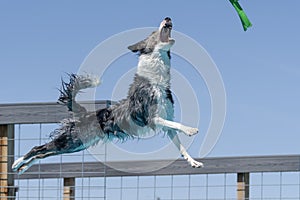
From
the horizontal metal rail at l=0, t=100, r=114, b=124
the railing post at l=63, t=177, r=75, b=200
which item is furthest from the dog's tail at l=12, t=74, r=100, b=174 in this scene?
the railing post at l=63, t=177, r=75, b=200

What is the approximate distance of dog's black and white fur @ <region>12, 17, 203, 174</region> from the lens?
3053 mm

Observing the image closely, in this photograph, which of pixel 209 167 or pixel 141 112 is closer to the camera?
pixel 141 112

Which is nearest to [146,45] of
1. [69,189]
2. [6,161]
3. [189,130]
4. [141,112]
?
[141,112]

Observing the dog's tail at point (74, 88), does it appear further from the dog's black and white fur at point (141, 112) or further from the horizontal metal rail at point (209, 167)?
the horizontal metal rail at point (209, 167)

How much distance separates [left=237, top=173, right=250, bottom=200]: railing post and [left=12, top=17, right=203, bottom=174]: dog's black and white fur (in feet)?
6.02

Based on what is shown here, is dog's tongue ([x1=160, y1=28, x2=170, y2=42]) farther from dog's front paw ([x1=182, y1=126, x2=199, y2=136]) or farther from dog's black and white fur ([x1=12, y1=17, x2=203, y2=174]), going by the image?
dog's front paw ([x1=182, y1=126, x2=199, y2=136])

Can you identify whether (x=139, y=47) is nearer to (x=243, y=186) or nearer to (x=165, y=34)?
(x=165, y=34)

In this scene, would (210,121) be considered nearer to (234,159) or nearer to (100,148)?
(100,148)

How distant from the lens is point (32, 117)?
4523 mm

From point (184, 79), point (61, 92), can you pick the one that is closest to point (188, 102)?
point (184, 79)

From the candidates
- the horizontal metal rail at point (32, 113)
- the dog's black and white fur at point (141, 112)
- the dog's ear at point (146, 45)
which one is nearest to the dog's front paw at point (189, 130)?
the dog's black and white fur at point (141, 112)

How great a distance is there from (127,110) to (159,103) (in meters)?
0.15

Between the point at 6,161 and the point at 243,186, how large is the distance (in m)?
1.54

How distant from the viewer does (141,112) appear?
10.1ft
